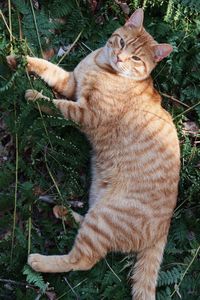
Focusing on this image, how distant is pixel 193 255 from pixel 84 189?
1282mm

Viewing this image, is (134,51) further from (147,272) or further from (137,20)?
(147,272)

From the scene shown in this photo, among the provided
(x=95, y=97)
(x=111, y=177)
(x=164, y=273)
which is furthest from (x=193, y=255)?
(x=95, y=97)

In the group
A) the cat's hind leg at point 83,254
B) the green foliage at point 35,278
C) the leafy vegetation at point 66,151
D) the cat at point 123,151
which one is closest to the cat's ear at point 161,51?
the cat at point 123,151

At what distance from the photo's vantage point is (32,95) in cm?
436

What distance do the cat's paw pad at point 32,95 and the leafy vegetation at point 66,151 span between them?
0.24 feet

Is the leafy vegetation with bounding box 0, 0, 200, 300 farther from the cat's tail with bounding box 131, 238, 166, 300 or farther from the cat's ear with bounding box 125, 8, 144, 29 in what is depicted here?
the cat's ear with bounding box 125, 8, 144, 29

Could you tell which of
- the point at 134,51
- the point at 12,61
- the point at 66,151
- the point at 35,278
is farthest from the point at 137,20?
the point at 35,278

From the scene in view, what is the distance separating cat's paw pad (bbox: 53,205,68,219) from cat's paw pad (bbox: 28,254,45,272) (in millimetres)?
463

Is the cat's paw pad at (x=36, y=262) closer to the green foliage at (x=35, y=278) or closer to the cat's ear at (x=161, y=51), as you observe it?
the green foliage at (x=35, y=278)

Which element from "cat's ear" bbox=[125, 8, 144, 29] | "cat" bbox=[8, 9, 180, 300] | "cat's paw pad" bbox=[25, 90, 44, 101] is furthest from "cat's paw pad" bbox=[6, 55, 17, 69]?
"cat's ear" bbox=[125, 8, 144, 29]

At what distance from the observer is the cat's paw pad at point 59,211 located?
4.51 meters

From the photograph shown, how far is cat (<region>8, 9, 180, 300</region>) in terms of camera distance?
169 inches

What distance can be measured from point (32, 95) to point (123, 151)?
1030 mm

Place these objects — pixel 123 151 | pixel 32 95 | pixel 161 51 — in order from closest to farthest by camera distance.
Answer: pixel 32 95, pixel 123 151, pixel 161 51
